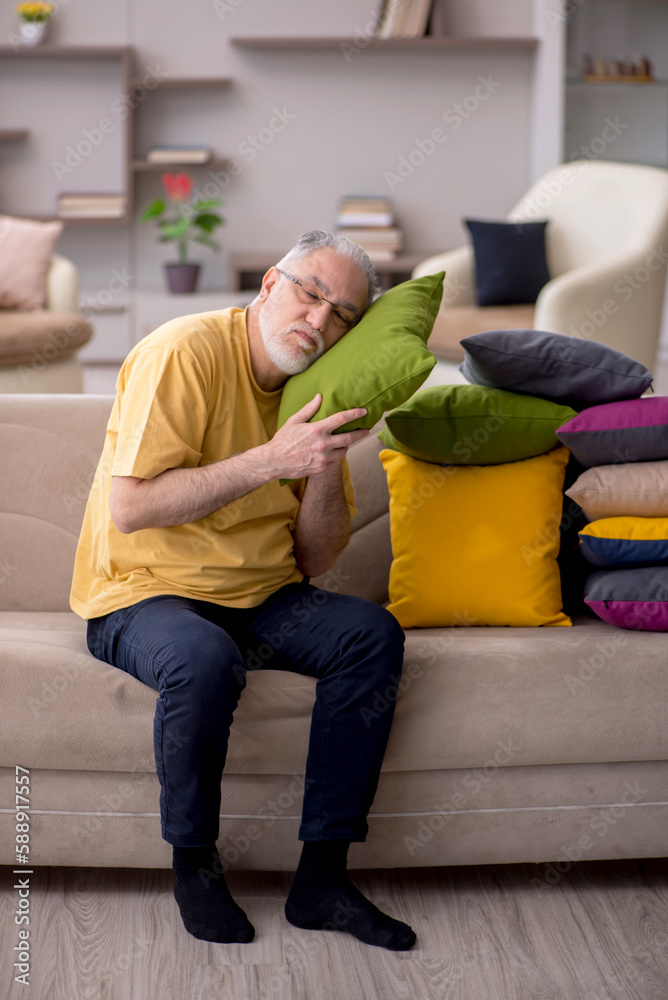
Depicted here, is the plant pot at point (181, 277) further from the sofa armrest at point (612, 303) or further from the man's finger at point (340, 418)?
the man's finger at point (340, 418)

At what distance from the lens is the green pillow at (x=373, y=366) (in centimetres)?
146

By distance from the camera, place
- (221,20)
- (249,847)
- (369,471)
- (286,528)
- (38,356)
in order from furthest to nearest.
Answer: (221,20)
(38,356)
(369,471)
(286,528)
(249,847)

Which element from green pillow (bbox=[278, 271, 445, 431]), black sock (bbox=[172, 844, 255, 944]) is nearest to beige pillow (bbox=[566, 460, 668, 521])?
green pillow (bbox=[278, 271, 445, 431])

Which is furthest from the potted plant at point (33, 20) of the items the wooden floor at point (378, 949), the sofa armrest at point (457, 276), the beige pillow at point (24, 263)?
the wooden floor at point (378, 949)

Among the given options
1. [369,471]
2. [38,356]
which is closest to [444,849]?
[369,471]

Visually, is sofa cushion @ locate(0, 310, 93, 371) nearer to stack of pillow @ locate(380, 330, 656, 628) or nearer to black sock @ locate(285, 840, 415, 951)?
stack of pillow @ locate(380, 330, 656, 628)

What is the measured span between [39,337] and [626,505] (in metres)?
2.65

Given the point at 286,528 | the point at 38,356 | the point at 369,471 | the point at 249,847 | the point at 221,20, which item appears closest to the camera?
the point at 249,847

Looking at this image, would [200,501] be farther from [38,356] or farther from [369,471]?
[38,356]

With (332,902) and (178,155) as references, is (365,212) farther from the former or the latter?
(332,902)

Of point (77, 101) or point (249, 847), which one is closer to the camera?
point (249, 847)

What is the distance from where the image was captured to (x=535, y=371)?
1748 mm

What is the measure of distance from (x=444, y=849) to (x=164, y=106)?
15.0 ft

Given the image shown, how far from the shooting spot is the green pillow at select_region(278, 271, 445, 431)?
4.80 feet
